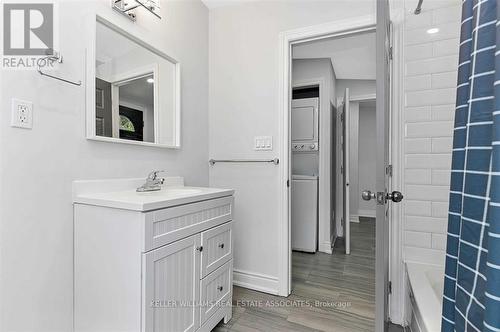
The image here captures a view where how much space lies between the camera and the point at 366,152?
199 inches

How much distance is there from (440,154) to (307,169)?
6.10 ft

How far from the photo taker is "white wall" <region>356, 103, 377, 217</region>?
4.96 m

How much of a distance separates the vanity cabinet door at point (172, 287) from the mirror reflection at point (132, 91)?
2.47 ft

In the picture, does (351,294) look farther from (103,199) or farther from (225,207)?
(103,199)

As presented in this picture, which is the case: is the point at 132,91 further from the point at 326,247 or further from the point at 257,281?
the point at 326,247

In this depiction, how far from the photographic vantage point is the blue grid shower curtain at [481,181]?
1.57 feet

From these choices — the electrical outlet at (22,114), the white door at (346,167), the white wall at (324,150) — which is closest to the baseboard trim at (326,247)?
the white wall at (324,150)

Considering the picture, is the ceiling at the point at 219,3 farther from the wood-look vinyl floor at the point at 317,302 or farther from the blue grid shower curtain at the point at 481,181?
the wood-look vinyl floor at the point at 317,302

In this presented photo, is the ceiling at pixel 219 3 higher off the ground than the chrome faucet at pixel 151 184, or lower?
higher

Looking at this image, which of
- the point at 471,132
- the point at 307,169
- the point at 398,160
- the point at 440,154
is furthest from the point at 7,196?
the point at 307,169

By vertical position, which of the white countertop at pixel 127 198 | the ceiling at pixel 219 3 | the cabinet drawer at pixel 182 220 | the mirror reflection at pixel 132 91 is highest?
the ceiling at pixel 219 3

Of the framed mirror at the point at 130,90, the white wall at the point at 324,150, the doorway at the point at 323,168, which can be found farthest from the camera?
the white wall at the point at 324,150

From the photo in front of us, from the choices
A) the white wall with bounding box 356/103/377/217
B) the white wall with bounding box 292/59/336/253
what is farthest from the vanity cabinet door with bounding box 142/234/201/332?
the white wall with bounding box 356/103/377/217

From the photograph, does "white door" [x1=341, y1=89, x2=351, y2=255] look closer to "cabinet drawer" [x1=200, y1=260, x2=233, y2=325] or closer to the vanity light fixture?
"cabinet drawer" [x1=200, y1=260, x2=233, y2=325]
